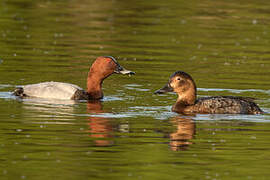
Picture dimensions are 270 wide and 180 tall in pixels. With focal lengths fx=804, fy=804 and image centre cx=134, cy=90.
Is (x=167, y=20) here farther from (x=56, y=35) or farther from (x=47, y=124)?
(x=47, y=124)

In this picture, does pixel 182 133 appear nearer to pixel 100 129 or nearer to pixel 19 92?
pixel 100 129

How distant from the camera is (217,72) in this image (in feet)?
65.0

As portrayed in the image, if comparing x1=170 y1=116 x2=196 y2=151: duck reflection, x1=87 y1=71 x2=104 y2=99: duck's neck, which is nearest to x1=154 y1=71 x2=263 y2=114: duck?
x1=170 y1=116 x2=196 y2=151: duck reflection

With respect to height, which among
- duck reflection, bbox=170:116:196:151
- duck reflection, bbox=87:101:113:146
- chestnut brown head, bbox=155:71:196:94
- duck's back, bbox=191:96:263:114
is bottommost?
duck reflection, bbox=170:116:196:151

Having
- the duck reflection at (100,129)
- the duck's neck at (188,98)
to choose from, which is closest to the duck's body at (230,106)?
the duck's neck at (188,98)

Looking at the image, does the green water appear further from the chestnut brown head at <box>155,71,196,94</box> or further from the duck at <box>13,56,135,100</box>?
the chestnut brown head at <box>155,71,196,94</box>

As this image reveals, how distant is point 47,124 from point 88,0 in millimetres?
22302

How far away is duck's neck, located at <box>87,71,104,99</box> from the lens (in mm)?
16812

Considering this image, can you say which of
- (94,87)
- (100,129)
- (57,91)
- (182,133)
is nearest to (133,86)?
(94,87)

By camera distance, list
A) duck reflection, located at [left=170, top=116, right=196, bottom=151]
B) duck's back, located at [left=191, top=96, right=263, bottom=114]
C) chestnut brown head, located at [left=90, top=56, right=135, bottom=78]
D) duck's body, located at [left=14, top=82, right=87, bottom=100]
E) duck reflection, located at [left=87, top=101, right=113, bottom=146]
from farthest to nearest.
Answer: chestnut brown head, located at [left=90, top=56, right=135, bottom=78], duck's body, located at [left=14, top=82, right=87, bottom=100], duck's back, located at [left=191, top=96, right=263, bottom=114], duck reflection, located at [left=87, top=101, right=113, bottom=146], duck reflection, located at [left=170, top=116, right=196, bottom=151]

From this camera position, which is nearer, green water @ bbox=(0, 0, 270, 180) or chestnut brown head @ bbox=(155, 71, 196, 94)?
green water @ bbox=(0, 0, 270, 180)

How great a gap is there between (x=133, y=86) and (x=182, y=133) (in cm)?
505

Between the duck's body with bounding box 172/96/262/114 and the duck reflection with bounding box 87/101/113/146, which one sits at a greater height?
the duck's body with bounding box 172/96/262/114

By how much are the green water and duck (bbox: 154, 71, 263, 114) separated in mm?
283
